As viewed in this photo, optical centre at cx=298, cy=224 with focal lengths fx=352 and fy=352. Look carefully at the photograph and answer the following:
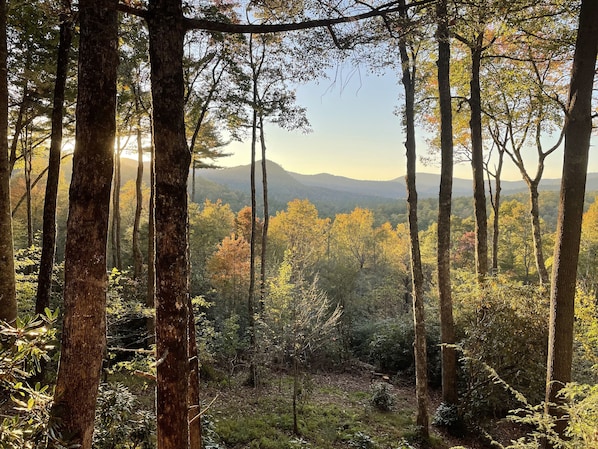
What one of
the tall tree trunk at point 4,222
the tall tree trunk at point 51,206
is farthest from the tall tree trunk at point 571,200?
the tall tree trunk at point 51,206

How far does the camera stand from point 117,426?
3744 millimetres

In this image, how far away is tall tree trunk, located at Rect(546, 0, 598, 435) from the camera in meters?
3.77

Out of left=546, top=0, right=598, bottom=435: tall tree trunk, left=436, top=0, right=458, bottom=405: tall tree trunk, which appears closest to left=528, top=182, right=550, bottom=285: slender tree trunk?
left=436, top=0, right=458, bottom=405: tall tree trunk


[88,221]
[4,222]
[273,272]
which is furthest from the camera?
[273,272]

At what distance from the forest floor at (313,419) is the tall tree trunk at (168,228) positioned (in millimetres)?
3032

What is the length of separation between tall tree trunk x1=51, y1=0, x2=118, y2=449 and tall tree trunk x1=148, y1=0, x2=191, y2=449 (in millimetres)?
315

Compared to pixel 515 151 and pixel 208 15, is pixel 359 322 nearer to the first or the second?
pixel 515 151

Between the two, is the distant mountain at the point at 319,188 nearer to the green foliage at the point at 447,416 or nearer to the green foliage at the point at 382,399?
the green foliage at the point at 382,399

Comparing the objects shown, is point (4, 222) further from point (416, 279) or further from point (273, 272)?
point (273, 272)

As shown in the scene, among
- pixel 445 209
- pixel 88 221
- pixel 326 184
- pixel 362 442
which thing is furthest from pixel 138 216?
pixel 326 184

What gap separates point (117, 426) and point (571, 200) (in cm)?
546

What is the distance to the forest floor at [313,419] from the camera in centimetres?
686

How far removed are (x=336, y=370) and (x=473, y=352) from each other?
27.1 feet

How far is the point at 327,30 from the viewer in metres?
3.28
